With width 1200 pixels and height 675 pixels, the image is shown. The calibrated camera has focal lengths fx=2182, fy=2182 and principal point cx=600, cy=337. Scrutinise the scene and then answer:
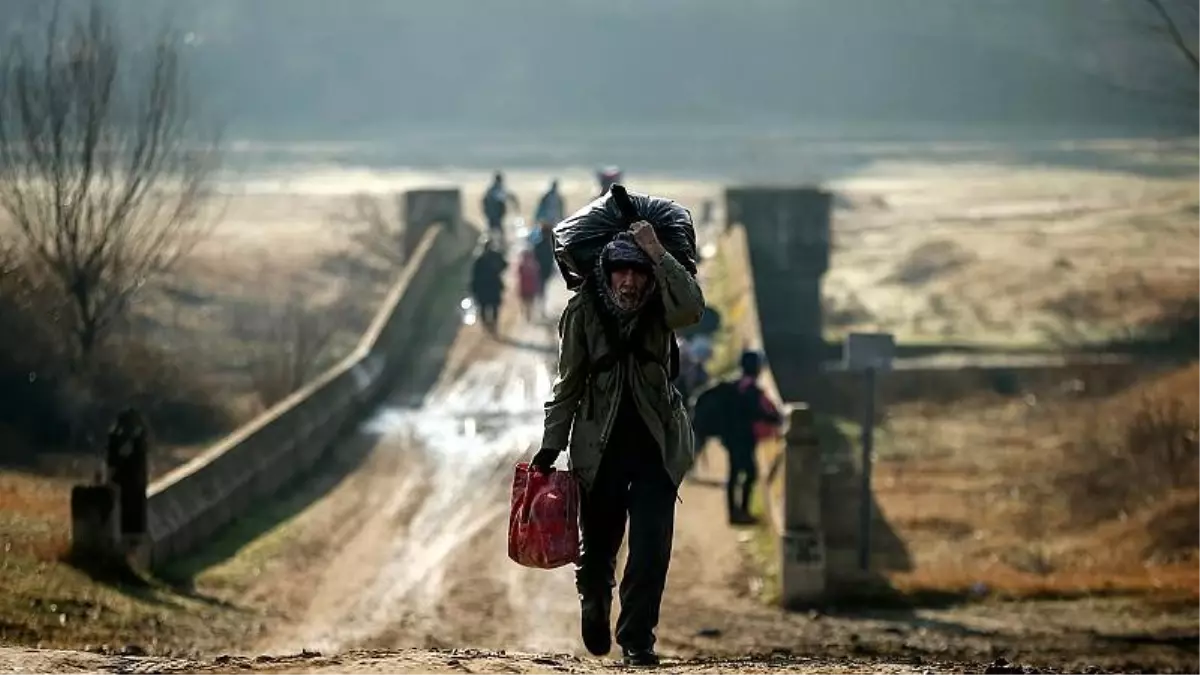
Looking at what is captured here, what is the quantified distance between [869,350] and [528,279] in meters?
13.9

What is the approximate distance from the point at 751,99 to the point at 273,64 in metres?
23.2

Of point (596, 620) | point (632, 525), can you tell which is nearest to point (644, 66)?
point (596, 620)

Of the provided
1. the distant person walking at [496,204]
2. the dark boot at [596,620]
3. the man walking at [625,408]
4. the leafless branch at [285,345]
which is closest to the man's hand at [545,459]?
the man walking at [625,408]

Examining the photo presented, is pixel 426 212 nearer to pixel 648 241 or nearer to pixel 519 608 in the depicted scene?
pixel 519 608

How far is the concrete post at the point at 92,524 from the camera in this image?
1583 centimetres

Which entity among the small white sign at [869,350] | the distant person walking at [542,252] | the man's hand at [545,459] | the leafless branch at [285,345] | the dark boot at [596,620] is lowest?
the dark boot at [596,620]

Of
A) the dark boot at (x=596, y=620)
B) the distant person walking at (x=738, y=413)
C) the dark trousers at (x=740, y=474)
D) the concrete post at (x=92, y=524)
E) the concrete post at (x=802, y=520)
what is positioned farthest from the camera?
the dark trousers at (x=740, y=474)

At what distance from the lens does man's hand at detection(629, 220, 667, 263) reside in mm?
8078

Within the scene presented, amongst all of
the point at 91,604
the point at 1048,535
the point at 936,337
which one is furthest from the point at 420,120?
the point at 91,604

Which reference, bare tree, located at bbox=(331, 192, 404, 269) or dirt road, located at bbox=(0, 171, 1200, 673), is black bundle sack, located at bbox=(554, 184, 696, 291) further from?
bare tree, located at bbox=(331, 192, 404, 269)

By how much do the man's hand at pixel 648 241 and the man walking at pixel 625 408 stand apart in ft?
0.18

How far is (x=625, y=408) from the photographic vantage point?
835cm

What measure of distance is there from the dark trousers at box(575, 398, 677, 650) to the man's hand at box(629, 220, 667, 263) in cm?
67

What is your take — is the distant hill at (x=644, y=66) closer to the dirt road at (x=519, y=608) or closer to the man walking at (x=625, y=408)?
the dirt road at (x=519, y=608)
